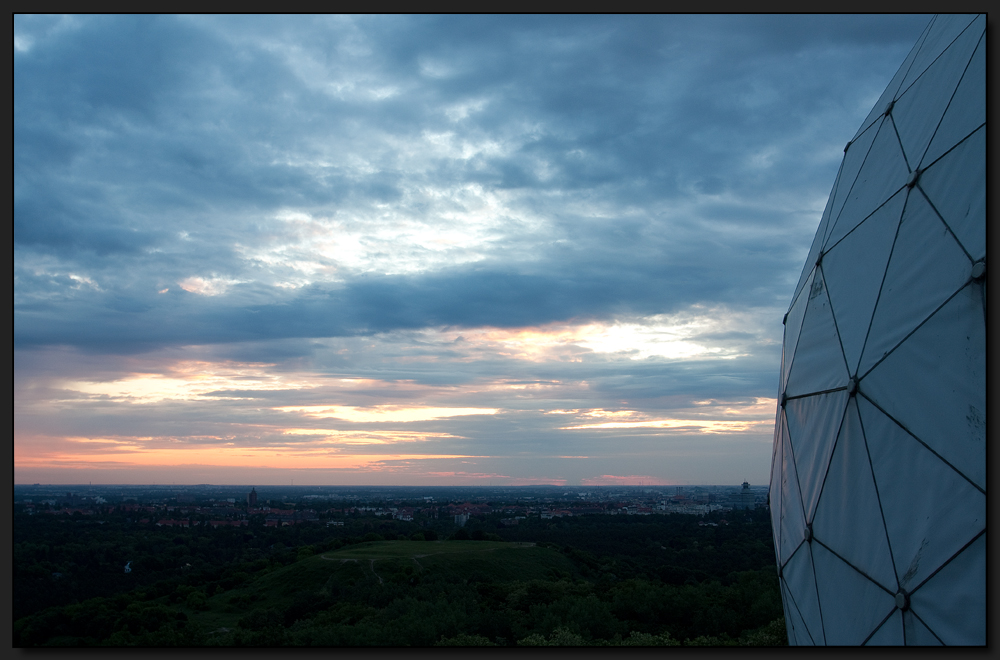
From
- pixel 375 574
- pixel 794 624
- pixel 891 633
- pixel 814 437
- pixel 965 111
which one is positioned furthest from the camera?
pixel 375 574

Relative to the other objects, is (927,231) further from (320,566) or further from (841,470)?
(320,566)

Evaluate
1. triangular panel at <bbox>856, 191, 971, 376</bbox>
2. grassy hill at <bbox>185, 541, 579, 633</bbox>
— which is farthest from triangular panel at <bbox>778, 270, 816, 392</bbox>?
grassy hill at <bbox>185, 541, 579, 633</bbox>

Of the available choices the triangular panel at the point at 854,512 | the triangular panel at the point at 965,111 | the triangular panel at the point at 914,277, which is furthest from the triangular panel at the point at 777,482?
the triangular panel at the point at 965,111

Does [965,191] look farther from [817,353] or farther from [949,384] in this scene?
[817,353]

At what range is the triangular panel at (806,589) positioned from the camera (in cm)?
856

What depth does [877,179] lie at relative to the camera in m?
9.52

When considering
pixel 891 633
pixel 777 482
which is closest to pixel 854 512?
pixel 891 633

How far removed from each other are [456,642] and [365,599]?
1962 cm

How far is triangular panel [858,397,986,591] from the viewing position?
6.15m

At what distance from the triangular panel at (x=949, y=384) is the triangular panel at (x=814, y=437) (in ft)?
3.75

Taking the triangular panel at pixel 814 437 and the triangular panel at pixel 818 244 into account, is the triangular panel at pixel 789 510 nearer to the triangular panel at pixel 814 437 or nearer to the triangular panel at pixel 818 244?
the triangular panel at pixel 814 437

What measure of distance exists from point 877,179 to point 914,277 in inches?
114

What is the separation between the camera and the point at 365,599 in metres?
34.2

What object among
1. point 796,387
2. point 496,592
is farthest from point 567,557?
point 796,387
